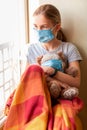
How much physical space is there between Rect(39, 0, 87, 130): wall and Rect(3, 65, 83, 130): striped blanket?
39 centimetres

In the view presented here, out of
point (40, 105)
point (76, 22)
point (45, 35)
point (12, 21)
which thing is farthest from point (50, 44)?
point (40, 105)

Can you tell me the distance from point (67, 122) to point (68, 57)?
1.45ft

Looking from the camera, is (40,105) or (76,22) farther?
(76,22)

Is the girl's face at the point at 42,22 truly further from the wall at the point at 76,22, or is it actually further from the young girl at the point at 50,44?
the wall at the point at 76,22

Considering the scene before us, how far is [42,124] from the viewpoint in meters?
0.91

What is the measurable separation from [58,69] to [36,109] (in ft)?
0.92

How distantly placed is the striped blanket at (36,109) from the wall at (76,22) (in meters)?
0.39

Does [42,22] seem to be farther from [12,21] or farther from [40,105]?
[40,105]

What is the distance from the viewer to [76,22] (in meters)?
1.32

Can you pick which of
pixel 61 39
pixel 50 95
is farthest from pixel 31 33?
pixel 50 95

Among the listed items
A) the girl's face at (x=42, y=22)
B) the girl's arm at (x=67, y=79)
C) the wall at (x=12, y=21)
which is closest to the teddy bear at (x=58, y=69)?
the girl's arm at (x=67, y=79)

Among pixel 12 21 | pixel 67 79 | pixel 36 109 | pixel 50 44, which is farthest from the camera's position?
pixel 12 21

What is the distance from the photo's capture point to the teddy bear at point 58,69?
1051mm

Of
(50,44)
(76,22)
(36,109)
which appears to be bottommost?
(36,109)
